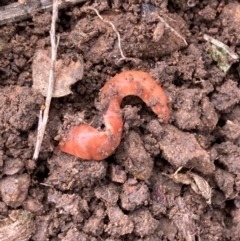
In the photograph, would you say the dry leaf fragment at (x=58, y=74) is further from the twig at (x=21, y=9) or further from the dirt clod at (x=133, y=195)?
the dirt clod at (x=133, y=195)

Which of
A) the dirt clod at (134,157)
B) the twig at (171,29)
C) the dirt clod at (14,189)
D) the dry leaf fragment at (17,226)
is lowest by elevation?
the dry leaf fragment at (17,226)

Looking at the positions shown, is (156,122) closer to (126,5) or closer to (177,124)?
(177,124)

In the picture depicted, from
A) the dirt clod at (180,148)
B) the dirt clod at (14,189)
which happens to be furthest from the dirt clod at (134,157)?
the dirt clod at (14,189)

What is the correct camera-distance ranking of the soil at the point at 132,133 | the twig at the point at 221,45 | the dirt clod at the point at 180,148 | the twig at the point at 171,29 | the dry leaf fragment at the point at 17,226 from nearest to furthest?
the dry leaf fragment at the point at 17,226 → the soil at the point at 132,133 → the dirt clod at the point at 180,148 → the twig at the point at 171,29 → the twig at the point at 221,45

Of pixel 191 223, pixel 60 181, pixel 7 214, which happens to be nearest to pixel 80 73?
pixel 60 181

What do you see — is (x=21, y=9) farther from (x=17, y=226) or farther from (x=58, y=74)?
(x=17, y=226)

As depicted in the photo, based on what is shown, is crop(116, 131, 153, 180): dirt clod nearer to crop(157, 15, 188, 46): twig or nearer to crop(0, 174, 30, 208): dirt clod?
crop(0, 174, 30, 208): dirt clod

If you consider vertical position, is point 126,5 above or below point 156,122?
above

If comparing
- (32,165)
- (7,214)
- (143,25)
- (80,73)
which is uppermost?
(143,25)
